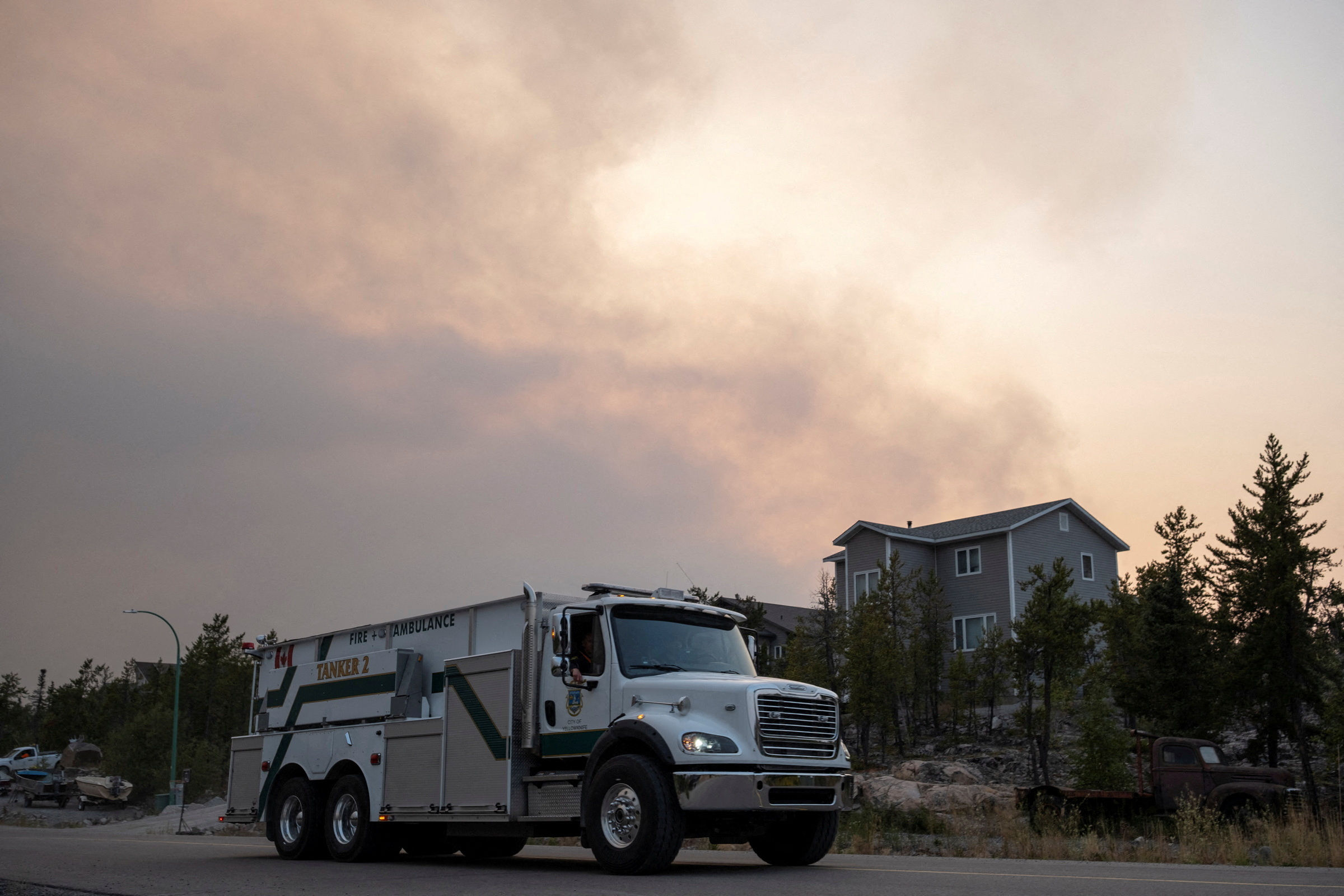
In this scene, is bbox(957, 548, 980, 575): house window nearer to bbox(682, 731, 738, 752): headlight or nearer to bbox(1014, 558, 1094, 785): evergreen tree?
bbox(1014, 558, 1094, 785): evergreen tree

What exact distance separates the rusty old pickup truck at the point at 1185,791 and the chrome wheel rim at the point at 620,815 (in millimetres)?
14230

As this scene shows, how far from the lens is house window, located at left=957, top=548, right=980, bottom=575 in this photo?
2098 inches

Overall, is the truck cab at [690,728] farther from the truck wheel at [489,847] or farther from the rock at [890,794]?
the rock at [890,794]

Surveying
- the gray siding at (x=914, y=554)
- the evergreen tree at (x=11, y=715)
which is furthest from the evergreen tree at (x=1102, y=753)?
the evergreen tree at (x=11, y=715)

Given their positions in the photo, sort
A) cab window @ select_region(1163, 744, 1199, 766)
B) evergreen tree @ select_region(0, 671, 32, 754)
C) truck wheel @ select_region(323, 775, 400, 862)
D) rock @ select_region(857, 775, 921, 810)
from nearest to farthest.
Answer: truck wheel @ select_region(323, 775, 400, 862)
cab window @ select_region(1163, 744, 1199, 766)
rock @ select_region(857, 775, 921, 810)
evergreen tree @ select_region(0, 671, 32, 754)

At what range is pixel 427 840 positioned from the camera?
15609mm

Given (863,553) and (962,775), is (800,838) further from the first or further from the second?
(863,553)

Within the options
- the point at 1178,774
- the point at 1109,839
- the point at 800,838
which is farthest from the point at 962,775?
the point at 800,838

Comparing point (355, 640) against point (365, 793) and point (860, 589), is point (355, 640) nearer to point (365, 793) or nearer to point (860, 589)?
point (365, 793)

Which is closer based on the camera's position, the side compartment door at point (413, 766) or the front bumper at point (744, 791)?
the front bumper at point (744, 791)

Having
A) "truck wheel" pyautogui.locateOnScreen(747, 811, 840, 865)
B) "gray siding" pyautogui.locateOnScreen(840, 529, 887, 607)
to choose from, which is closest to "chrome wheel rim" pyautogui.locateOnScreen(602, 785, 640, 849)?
"truck wheel" pyautogui.locateOnScreen(747, 811, 840, 865)

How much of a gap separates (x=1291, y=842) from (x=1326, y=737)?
75.1 ft

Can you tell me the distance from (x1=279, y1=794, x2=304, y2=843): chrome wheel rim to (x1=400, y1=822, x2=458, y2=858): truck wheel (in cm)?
151

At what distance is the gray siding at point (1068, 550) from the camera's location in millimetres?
51750
